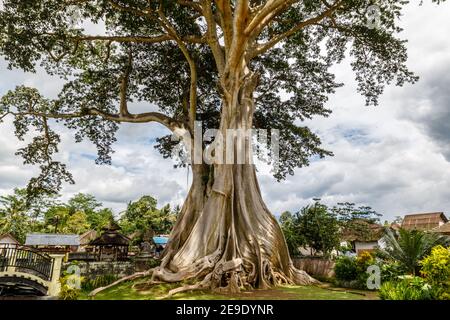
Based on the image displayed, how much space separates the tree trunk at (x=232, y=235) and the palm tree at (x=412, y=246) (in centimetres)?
300

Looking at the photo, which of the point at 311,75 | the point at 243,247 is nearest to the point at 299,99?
the point at 311,75

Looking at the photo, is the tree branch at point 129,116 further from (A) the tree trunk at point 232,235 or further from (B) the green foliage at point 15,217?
(B) the green foliage at point 15,217

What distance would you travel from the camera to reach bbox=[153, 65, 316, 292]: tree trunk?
8469 mm

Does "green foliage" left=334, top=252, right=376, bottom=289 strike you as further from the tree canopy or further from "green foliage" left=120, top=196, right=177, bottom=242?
"green foliage" left=120, top=196, right=177, bottom=242

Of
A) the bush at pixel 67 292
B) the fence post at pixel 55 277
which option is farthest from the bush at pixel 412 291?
the fence post at pixel 55 277

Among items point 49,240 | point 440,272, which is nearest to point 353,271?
point 440,272

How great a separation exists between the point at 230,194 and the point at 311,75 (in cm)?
860

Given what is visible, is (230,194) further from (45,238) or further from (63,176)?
(45,238)

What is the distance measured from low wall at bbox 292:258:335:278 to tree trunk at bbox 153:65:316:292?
3.76 meters

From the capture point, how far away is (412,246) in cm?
994

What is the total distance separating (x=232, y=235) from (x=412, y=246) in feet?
19.2

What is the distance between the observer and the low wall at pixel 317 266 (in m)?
13.6

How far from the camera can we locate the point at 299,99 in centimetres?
1616

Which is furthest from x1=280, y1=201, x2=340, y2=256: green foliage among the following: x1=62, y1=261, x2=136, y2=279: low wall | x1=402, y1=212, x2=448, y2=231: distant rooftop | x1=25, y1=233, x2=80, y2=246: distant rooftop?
x1=25, y1=233, x2=80, y2=246: distant rooftop
